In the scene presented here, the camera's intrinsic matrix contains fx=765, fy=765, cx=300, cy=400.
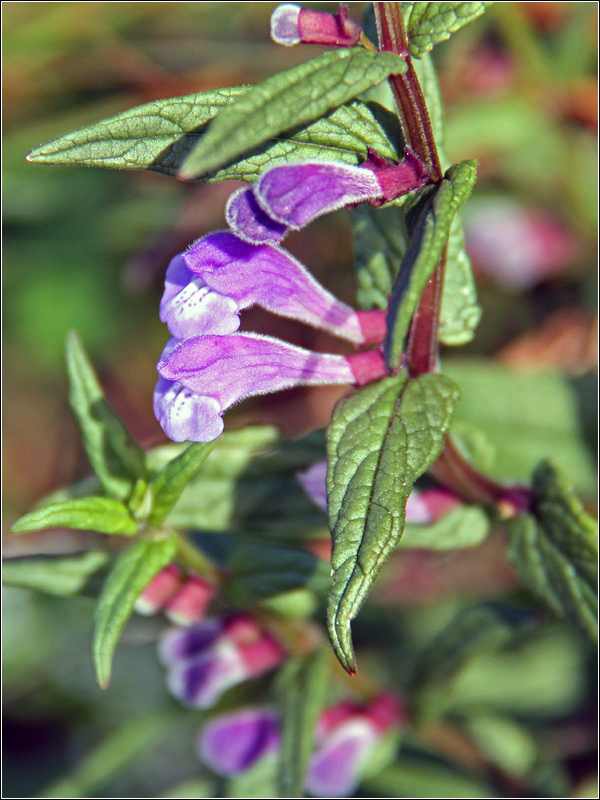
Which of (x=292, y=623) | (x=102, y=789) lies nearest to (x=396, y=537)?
(x=292, y=623)

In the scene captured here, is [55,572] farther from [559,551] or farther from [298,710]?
[559,551]

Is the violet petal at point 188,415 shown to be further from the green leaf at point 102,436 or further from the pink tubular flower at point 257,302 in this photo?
the green leaf at point 102,436

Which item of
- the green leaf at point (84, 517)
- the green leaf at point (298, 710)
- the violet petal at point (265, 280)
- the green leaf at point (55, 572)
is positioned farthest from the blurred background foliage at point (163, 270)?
the green leaf at point (84, 517)

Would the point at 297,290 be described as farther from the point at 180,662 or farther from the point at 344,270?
the point at 344,270

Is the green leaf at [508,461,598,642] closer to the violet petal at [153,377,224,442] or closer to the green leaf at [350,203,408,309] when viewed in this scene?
the green leaf at [350,203,408,309]

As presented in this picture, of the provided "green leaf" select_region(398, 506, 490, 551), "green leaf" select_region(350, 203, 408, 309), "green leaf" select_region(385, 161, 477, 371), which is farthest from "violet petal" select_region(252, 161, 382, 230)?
"green leaf" select_region(398, 506, 490, 551)
